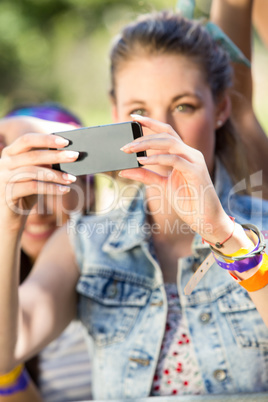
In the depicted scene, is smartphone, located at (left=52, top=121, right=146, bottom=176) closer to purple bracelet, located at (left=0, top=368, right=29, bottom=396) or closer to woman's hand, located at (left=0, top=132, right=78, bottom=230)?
woman's hand, located at (left=0, top=132, right=78, bottom=230)

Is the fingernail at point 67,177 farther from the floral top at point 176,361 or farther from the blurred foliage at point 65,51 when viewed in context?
the floral top at point 176,361

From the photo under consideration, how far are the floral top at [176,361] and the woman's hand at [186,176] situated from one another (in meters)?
0.24

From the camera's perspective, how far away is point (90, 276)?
80cm

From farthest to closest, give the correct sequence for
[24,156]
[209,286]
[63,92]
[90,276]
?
[63,92]
[90,276]
[209,286]
[24,156]

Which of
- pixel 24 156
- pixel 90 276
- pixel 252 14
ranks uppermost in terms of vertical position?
pixel 252 14

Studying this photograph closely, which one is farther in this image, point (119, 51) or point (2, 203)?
point (119, 51)

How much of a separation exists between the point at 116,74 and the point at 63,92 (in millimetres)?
323

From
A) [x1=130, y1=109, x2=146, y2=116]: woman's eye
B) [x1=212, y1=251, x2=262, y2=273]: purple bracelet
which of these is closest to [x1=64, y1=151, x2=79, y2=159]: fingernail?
[x1=130, y1=109, x2=146, y2=116]: woman's eye

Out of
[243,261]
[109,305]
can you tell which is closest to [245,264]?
[243,261]

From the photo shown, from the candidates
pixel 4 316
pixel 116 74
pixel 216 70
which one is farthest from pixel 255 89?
pixel 4 316

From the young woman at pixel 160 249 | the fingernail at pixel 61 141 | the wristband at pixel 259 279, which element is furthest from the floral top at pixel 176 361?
the fingernail at pixel 61 141

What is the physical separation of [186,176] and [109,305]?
1.17 feet

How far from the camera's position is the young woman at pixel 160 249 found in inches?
20.4

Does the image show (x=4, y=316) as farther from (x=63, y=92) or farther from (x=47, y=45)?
(x=47, y=45)
